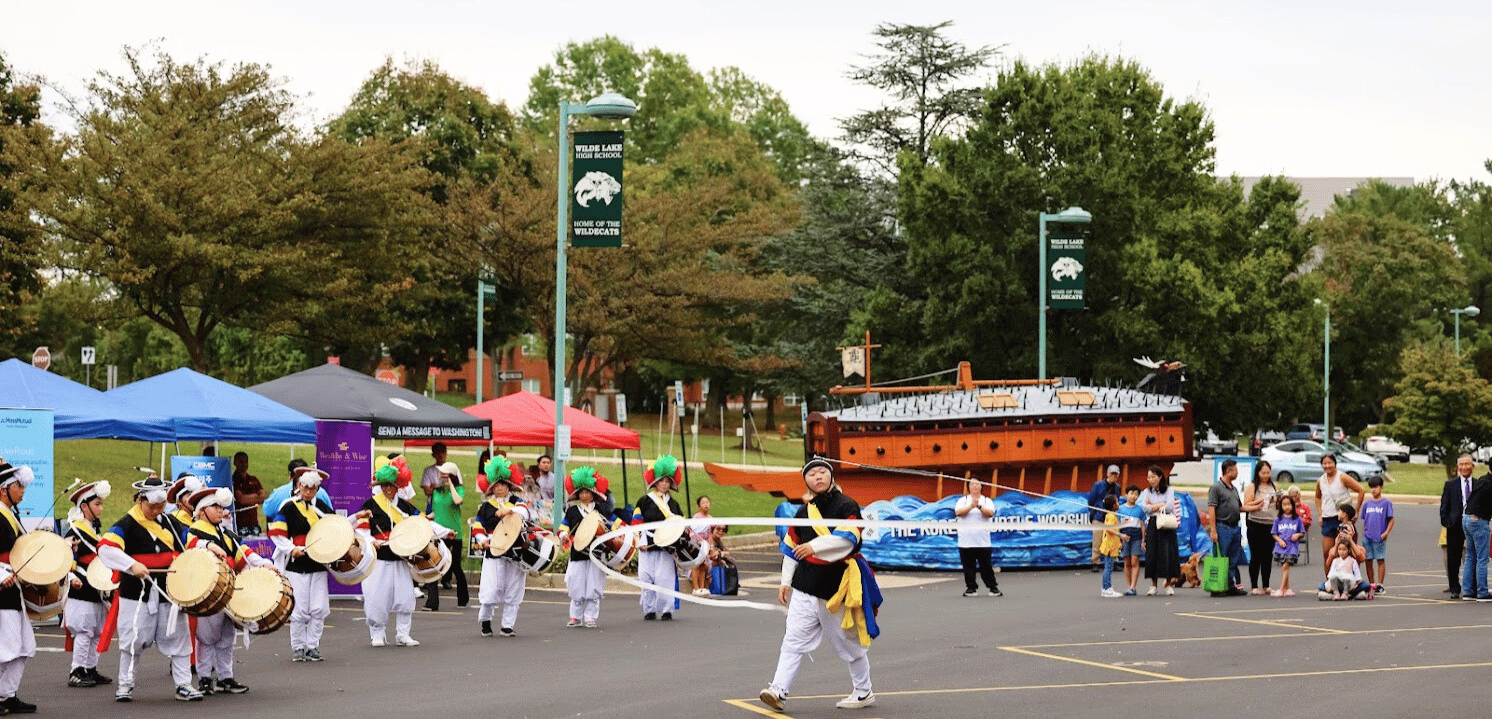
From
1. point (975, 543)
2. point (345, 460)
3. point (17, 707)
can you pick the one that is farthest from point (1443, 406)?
point (17, 707)

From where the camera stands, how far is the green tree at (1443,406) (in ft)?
174

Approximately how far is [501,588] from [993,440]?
50.0 feet

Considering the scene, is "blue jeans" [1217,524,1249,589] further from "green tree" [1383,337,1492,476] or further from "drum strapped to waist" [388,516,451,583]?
"green tree" [1383,337,1492,476]

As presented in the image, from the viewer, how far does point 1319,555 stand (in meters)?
30.0

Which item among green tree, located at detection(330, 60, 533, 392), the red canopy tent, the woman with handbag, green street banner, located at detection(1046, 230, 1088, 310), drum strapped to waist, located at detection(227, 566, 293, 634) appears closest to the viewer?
drum strapped to waist, located at detection(227, 566, 293, 634)

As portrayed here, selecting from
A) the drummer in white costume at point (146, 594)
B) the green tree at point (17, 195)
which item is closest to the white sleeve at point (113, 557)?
the drummer in white costume at point (146, 594)

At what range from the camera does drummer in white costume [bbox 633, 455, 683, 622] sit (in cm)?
1858

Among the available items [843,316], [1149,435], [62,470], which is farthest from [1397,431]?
[62,470]

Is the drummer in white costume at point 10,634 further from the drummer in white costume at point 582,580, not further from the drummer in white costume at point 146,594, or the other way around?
the drummer in white costume at point 582,580

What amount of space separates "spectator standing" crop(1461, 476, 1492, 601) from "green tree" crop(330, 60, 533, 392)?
94.6ft

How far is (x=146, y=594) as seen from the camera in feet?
41.7

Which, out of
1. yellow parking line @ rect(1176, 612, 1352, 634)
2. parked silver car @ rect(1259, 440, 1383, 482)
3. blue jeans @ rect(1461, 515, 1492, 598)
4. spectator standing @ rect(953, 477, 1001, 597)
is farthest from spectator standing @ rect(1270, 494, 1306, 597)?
parked silver car @ rect(1259, 440, 1383, 482)

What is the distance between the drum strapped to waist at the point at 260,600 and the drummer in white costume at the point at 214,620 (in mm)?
152

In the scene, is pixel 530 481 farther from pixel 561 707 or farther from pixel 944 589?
pixel 561 707
